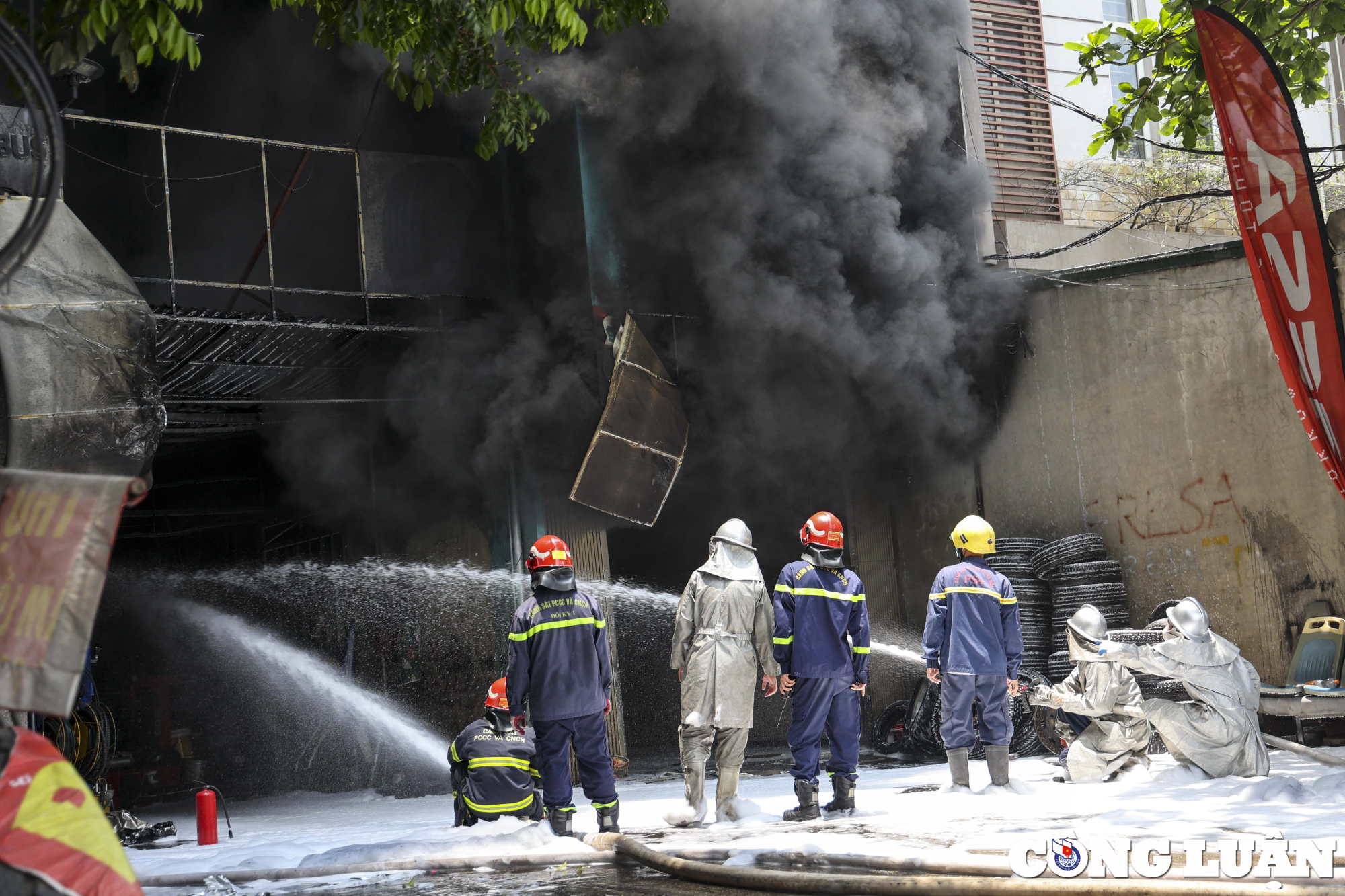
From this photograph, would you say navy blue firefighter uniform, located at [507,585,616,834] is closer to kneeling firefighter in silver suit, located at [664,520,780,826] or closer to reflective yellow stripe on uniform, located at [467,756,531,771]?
reflective yellow stripe on uniform, located at [467,756,531,771]

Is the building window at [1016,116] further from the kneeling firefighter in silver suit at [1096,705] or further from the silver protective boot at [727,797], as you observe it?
the silver protective boot at [727,797]

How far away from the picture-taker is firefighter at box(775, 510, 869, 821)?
737cm

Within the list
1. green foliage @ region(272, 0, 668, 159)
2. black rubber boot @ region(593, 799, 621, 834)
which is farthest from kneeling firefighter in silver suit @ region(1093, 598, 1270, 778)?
green foliage @ region(272, 0, 668, 159)

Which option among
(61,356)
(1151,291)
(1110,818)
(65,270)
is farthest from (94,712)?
(1151,291)

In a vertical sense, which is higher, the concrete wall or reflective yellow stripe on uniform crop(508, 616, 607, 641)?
the concrete wall

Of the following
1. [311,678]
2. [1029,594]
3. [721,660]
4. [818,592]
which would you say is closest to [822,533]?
[818,592]

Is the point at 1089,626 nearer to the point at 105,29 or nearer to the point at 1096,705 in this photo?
the point at 1096,705

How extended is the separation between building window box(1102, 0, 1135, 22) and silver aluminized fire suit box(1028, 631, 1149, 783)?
37.7 feet

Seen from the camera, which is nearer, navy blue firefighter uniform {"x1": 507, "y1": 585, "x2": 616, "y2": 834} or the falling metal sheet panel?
navy blue firefighter uniform {"x1": 507, "y1": 585, "x2": 616, "y2": 834}

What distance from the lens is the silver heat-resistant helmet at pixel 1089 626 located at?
766 cm

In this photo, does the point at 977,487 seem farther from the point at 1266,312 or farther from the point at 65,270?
the point at 65,270

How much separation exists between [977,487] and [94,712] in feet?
28.0

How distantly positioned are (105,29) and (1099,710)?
6900 millimetres

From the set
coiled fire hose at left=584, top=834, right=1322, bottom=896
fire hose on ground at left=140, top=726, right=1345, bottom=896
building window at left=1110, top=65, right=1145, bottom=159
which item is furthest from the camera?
building window at left=1110, top=65, right=1145, bottom=159
